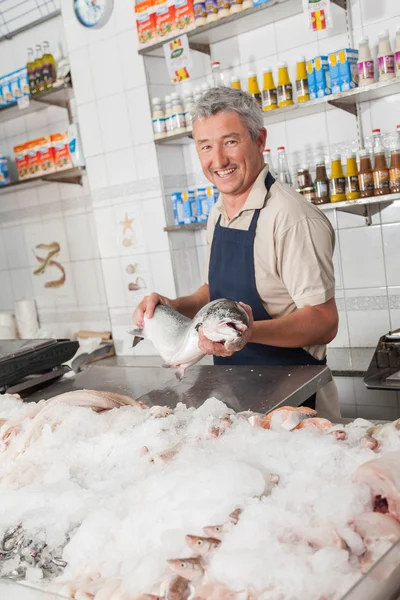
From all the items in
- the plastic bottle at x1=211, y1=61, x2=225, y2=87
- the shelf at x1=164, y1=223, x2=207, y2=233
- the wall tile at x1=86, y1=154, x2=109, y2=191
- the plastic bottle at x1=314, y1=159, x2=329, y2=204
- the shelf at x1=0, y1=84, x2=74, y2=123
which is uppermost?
the shelf at x1=0, y1=84, x2=74, y2=123

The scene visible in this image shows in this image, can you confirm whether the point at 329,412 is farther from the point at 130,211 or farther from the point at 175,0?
the point at 175,0

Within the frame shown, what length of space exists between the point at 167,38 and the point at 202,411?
3052 millimetres

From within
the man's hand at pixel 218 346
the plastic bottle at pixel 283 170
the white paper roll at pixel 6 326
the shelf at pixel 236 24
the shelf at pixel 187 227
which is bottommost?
the white paper roll at pixel 6 326

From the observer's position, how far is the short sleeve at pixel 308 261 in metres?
2.21

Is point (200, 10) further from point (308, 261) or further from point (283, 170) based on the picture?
point (308, 261)

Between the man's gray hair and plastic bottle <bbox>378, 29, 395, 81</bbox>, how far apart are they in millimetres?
1268

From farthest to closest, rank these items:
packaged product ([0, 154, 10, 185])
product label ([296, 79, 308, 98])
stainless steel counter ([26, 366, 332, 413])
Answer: packaged product ([0, 154, 10, 185]) → product label ([296, 79, 308, 98]) → stainless steel counter ([26, 366, 332, 413])

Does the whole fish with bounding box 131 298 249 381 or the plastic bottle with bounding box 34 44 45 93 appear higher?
the plastic bottle with bounding box 34 44 45 93

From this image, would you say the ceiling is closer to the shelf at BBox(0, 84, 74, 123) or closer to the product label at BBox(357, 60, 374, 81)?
the shelf at BBox(0, 84, 74, 123)

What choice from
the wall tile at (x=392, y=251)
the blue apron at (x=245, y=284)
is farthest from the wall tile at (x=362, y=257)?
the blue apron at (x=245, y=284)

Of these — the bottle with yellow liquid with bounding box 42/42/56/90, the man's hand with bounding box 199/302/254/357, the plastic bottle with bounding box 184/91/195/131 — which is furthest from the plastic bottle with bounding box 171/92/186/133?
the man's hand with bounding box 199/302/254/357

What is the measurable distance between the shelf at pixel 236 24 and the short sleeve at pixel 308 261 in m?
1.90

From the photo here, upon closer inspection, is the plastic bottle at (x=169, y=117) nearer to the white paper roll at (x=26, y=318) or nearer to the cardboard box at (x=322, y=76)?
the cardboard box at (x=322, y=76)

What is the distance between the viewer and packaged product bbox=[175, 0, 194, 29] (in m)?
3.83
